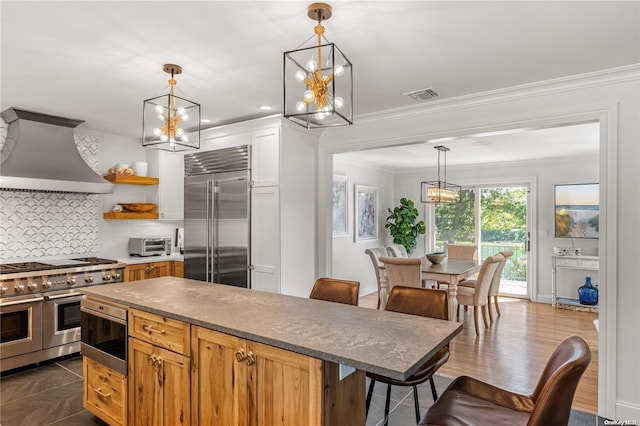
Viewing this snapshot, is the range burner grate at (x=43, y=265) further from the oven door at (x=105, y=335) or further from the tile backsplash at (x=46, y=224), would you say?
the oven door at (x=105, y=335)

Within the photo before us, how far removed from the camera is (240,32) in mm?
2262

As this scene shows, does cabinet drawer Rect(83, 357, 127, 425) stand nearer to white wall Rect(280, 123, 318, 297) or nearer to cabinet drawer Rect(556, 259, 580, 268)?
white wall Rect(280, 123, 318, 297)

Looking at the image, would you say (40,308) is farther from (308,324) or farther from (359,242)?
(359,242)

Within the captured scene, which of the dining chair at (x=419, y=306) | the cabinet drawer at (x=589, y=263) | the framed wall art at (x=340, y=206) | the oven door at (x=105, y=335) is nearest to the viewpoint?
the dining chair at (x=419, y=306)

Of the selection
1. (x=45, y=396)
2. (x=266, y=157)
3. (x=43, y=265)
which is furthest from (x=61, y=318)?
(x=266, y=157)

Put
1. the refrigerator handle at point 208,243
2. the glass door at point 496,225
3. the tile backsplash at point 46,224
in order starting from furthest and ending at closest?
the glass door at point 496,225
the refrigerator handle at point 208,243
the tile backsplash at point 46,224

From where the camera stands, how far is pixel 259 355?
68.3 inches

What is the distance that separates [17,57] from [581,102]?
4056 mm

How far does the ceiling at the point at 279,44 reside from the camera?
79.6 inches

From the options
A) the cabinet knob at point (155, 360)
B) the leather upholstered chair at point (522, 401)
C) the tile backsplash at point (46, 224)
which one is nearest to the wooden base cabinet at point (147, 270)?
the tile backsplash at point (46, 224)

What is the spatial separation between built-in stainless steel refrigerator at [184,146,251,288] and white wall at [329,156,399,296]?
2.52 meters

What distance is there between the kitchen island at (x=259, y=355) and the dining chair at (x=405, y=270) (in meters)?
2.45

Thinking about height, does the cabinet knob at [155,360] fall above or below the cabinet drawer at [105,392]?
above

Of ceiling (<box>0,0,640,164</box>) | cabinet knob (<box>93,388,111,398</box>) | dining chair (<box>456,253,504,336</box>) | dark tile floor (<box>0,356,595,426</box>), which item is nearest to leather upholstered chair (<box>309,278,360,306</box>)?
dark tile floor (<box>0,356,595,426</box>)
